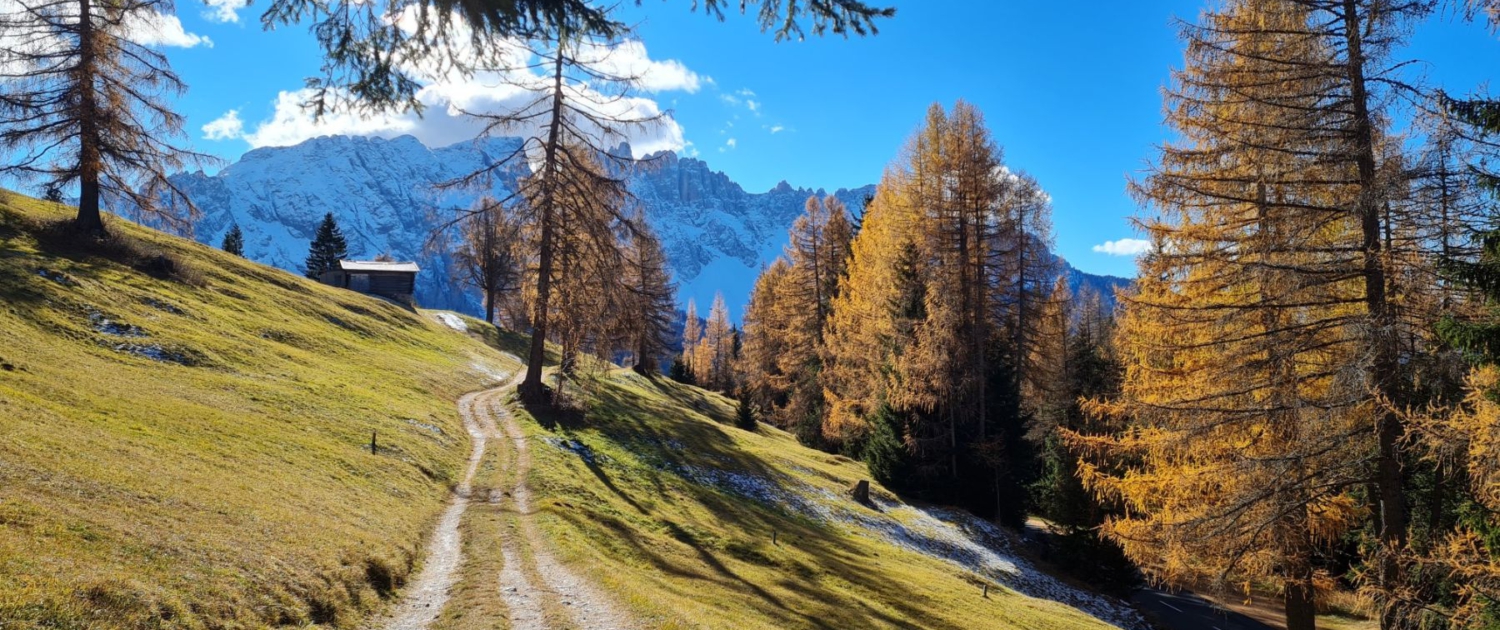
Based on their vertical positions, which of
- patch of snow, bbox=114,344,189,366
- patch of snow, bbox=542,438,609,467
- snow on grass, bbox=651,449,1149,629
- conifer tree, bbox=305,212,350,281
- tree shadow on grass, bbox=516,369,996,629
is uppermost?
conifer tree, bbox=305,212,350,281

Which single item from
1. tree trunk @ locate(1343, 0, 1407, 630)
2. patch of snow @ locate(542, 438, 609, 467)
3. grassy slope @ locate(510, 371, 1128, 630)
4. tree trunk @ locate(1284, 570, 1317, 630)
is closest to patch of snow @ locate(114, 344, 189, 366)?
grassy slope @ locate(510, 371, 1128, 630)

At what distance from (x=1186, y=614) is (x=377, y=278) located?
6447 cm

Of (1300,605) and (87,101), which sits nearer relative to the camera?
(1300,605)

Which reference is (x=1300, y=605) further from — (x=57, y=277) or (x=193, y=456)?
(x=57, y=277)

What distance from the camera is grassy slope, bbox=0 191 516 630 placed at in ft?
23.8

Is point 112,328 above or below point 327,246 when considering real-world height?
below

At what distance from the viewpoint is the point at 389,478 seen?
15.8 metres

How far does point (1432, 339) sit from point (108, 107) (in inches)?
1544

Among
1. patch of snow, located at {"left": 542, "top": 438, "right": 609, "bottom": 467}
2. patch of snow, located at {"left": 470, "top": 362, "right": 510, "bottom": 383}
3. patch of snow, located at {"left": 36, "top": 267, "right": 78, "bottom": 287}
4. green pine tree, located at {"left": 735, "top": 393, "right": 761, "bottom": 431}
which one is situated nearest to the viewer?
patch of snow, located at {"left": 36, "top": 267, "right": 78, "bottom": 287}

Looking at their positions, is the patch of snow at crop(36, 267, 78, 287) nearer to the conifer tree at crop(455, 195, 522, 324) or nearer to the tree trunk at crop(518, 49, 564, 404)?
the conifer tree at crop(455, 195, 522, 324)

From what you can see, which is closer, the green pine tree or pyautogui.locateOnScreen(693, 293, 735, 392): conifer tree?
the green pine tree

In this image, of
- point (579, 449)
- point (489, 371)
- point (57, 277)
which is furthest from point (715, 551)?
point (489, 371)

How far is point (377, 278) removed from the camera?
60594 millimetres

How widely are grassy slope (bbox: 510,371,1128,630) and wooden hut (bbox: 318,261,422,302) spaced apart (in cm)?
4177
